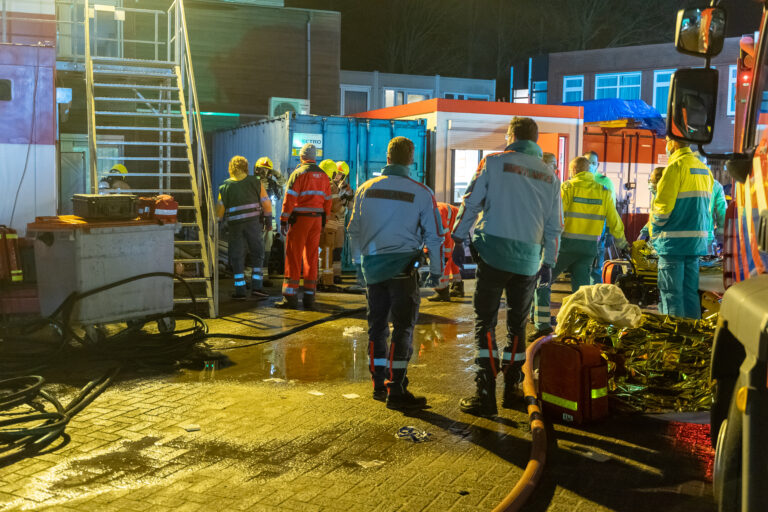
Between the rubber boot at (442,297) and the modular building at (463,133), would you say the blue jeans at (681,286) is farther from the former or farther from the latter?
the modular building at (463,133)

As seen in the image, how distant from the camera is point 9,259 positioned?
27.4ft

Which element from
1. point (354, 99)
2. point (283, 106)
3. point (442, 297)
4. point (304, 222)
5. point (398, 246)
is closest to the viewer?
point (398, 246)

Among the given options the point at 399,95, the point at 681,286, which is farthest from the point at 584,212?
A: the point at 399,95

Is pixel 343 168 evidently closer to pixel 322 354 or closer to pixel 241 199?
pixel 241 199

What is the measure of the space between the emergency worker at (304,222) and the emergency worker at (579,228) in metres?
3.33

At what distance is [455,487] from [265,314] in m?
6.06

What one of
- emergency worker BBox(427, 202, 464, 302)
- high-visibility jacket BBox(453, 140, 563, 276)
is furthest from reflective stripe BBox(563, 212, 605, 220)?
high-visibility jacket BBox(453, 140, 563, 276)

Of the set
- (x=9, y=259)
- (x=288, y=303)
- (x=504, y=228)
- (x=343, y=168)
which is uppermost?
(x=343, y=168)

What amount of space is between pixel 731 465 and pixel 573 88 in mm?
33197

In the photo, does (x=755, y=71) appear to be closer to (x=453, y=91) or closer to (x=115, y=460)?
(x=115, y=460)

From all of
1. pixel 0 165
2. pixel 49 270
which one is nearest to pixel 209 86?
pixel 0 165

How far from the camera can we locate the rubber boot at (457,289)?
11.8 metres

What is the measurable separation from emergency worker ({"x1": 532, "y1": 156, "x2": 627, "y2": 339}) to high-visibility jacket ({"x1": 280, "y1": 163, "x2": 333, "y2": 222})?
331 centimetres

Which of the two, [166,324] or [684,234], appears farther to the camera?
[166,324]
